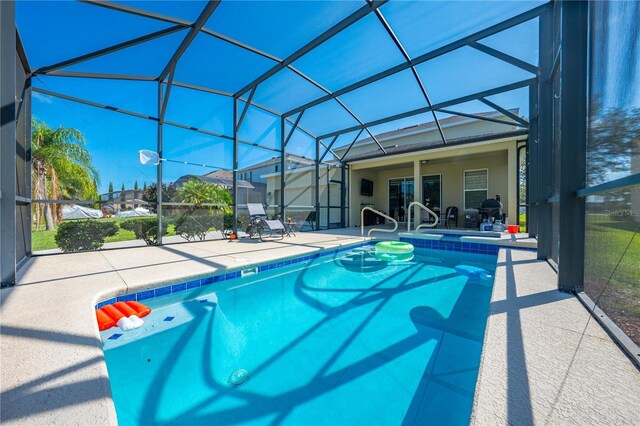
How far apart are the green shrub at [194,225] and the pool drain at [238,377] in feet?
18.5

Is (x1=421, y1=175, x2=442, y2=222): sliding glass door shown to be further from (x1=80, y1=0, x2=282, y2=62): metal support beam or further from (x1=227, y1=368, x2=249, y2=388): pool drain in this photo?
(x1=227, y1=368, x2=249, y2=388): pool drain

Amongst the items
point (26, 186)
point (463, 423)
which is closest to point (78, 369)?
point (463, 423)

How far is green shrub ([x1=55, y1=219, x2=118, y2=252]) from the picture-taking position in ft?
16.3

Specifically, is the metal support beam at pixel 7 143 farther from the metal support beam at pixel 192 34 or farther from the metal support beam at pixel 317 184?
the metal support beam at pixel 317 184

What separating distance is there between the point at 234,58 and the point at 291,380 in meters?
6.23

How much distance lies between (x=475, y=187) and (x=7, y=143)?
41.9 ft

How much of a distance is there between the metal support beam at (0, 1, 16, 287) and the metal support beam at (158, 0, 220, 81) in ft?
7.31

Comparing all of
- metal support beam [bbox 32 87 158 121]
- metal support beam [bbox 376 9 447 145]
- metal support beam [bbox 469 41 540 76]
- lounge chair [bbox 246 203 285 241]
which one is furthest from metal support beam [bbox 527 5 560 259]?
metal support beam [bbox 32 87 158 121]

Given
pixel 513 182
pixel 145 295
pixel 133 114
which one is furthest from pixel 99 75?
pixel 513 182

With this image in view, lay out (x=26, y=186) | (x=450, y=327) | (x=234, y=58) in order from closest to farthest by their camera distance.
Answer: (x=450, y=327), (x=26, y=186), (x=234, y=58)

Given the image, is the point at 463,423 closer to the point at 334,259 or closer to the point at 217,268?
the point at 217,268

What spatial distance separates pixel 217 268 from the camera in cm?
390

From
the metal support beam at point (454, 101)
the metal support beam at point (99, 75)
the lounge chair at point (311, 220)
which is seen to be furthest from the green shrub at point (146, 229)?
the metal support beam at point (454, 101)

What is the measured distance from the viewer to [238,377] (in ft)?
6.70
